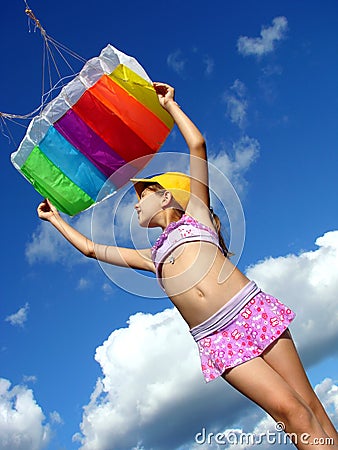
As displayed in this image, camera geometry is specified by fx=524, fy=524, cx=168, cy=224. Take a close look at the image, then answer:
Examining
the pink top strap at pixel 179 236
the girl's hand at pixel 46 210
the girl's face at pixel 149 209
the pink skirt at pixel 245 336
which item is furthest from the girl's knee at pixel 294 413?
the girl's hand at pixel 46 210

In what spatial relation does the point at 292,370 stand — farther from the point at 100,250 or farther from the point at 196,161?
the point at 100,250

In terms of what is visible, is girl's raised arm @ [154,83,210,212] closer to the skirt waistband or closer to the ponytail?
the ponytail

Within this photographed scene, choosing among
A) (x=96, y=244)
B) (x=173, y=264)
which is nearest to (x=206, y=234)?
(x=173, y=264)

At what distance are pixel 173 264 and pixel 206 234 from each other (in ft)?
0.99

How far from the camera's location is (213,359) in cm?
327

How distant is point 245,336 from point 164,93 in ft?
6.60

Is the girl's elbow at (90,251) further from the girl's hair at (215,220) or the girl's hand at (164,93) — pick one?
the girl's hand at (164,93)

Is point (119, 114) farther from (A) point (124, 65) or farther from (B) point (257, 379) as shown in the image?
(B) point (257, 379)

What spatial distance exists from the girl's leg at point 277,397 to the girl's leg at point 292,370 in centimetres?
7

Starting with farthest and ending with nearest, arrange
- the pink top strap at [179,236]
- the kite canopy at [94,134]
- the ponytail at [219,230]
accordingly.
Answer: the kite canopy at [94,134] → the ponytail at [219,230] → the pink top strap at [179,236]

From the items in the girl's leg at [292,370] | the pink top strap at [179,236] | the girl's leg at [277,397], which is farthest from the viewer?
the pink top strap at [179,236]

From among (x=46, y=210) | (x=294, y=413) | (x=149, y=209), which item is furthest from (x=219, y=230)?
(x=46, y=210)

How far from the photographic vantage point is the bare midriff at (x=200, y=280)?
3326 mm

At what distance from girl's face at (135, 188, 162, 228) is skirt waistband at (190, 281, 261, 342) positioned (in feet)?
2.90
